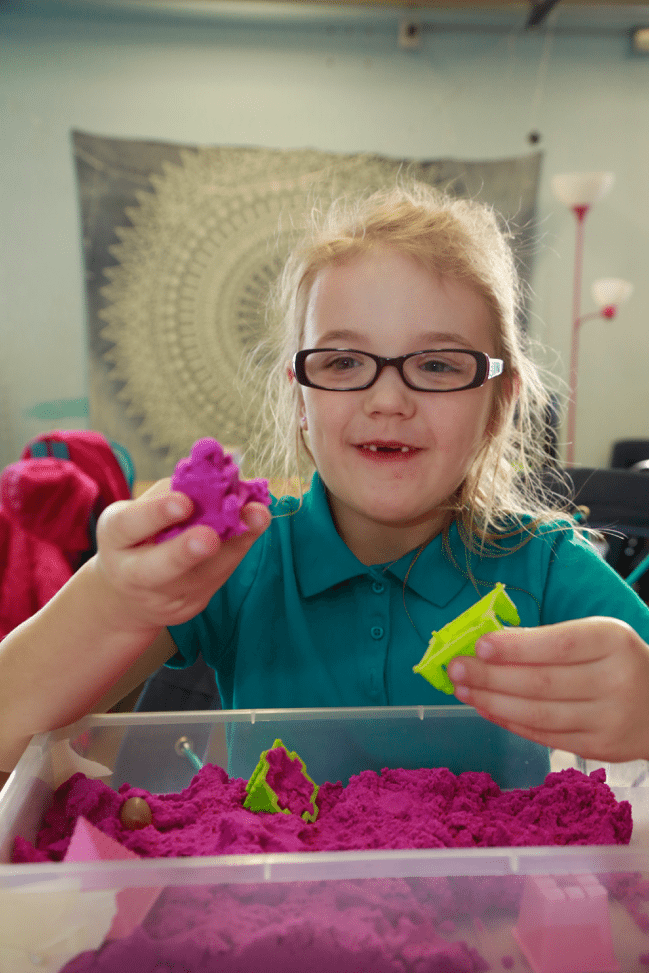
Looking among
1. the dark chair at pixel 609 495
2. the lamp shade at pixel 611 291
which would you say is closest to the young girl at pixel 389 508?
the dark chair at pixel 609 495

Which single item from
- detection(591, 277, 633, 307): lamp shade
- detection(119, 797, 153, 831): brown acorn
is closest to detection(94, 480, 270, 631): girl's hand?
detection(119, 797, 153, 831): brown acorn

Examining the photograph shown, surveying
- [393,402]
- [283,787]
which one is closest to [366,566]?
[393,402]

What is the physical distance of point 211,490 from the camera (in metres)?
0.47

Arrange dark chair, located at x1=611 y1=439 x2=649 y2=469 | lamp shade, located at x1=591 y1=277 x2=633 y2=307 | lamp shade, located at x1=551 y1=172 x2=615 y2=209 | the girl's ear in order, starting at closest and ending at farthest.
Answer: the girl's ear, lamp shade, located at x1=551 y1=172 x2=615 y2=209, lamp shade, located at x1=591 y1=277 x2=633 y2=307, dark chair, located at x1=611 y1=439 x2=649 y2=469

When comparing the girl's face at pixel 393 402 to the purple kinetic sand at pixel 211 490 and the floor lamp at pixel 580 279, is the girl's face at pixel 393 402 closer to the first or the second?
the purple kinetic sand at pixel 211 490

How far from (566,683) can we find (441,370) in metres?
0.40

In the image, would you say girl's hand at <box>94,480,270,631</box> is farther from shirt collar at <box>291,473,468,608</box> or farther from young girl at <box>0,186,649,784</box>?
shirt collar at <box>291,473,468,608</box>

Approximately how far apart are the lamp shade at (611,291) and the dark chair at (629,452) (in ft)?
2.12

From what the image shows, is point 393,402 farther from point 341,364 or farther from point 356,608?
point 356,608

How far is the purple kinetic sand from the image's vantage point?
469 millimetres

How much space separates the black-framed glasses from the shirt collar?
0.58 feet

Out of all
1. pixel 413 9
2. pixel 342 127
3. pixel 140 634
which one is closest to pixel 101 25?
pixel 342 127

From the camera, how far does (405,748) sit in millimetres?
646

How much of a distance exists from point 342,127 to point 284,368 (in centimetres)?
266
